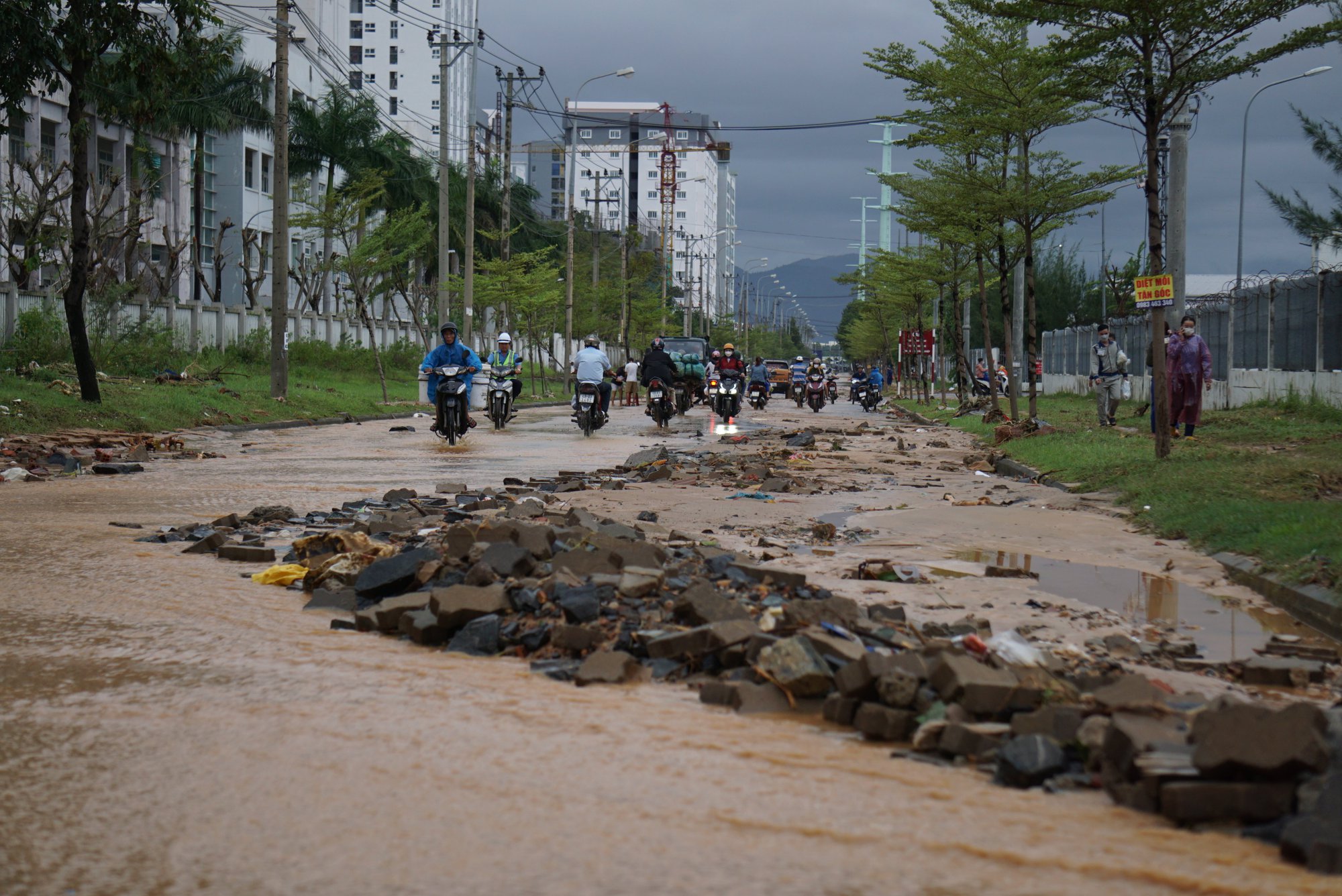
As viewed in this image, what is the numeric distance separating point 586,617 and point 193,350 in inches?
1253

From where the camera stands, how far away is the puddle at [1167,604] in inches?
269

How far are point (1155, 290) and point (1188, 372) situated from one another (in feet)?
16.3

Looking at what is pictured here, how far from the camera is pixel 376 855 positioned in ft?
11.7

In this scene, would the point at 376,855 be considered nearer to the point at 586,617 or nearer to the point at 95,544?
the point at 586,617

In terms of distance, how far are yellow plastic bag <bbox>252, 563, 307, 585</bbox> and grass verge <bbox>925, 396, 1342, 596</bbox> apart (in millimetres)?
5745

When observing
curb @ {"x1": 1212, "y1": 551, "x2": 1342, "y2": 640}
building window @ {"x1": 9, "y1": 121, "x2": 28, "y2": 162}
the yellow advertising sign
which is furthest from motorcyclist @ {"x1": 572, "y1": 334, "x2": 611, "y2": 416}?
building window @ {"x1": 9, "y1": 121, "x2": 28, "y2": 162}

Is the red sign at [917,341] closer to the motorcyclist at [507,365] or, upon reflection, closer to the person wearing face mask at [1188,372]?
the motorcyclist at [507,365]

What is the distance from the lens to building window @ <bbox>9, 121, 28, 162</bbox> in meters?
39.7

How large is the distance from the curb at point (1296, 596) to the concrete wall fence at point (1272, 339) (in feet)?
56.6

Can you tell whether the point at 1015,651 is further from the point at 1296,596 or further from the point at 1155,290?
the point at 1155,290

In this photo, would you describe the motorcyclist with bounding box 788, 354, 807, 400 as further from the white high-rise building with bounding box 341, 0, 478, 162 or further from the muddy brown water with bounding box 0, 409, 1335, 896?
the white high-rise building with bounding box 341, 0, 478, 162

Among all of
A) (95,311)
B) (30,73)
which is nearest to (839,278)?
(95,311)

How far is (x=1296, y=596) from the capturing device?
7.61 metres

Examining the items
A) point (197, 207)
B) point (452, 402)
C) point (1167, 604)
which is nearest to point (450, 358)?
point (452, 402)
